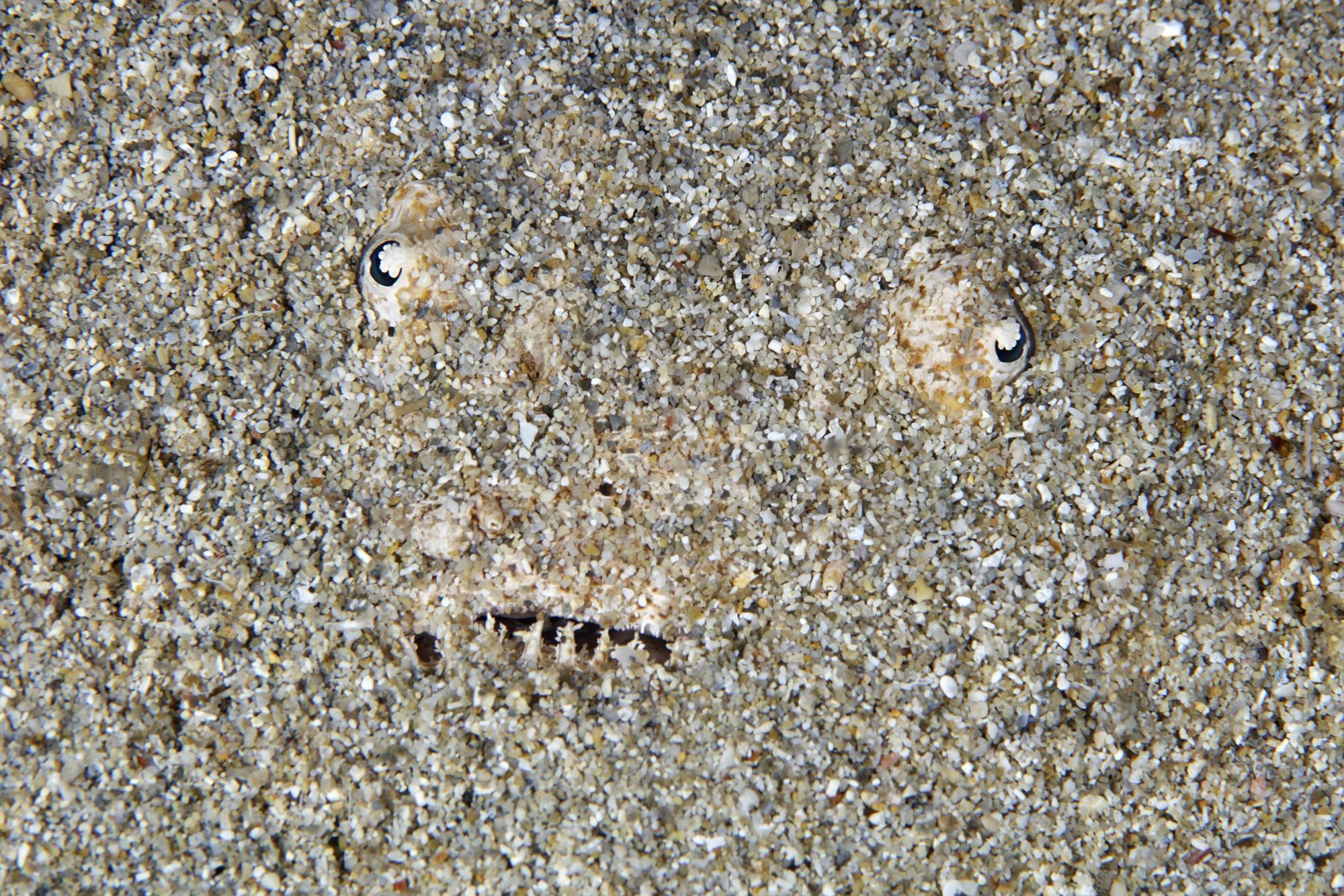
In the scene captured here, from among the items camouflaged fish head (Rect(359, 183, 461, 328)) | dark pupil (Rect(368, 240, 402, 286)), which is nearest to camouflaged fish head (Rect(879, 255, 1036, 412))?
camouflaged fish head (Rect(359, 183, 461, 328))

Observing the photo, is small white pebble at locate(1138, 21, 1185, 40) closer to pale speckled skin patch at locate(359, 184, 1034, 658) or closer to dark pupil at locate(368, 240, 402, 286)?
pale speckled skin patch at locate(359, 184, 1034, 658)

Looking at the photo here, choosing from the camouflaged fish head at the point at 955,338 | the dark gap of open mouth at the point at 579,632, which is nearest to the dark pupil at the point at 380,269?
the dark gap of open mouth at the point at 579,632

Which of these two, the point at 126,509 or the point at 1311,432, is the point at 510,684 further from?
the point at 1311,432

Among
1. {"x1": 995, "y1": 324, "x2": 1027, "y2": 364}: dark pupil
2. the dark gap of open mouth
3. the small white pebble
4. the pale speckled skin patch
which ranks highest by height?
the small white pebble

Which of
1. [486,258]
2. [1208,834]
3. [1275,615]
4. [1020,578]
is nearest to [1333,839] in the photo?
[1208,834]

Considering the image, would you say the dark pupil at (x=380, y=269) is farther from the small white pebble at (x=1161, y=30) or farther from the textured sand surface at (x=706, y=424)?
the small white pebble at (x=1161, y=30)

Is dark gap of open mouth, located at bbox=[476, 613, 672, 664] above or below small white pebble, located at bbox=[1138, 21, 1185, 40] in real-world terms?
below

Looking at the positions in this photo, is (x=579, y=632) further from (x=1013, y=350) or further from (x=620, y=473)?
(x=1013, y=350)

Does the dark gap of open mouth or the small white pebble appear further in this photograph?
the small white pebble
